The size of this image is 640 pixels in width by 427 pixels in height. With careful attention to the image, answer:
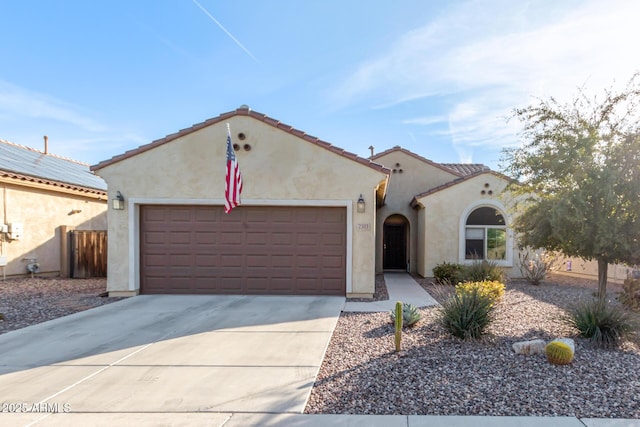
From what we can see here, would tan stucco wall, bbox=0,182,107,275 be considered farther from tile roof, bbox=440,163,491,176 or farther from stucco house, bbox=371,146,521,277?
tile roof, bbox=440,163,491,176

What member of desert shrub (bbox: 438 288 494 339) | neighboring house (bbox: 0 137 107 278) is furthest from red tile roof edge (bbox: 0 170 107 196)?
desert shrub (bbox: 438 288 494 339)

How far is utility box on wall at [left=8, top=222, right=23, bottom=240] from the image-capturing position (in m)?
13.0

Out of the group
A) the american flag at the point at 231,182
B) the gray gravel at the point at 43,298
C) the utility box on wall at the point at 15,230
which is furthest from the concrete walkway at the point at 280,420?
the utility box on wall at the point at 15,230

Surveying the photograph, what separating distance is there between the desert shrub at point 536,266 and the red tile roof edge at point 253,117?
7.20 metres

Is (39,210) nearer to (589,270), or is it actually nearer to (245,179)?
(245,179)

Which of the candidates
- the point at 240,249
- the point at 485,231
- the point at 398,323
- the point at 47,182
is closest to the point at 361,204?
the point at 240,249

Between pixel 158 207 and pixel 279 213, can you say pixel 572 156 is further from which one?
pixel 158 207

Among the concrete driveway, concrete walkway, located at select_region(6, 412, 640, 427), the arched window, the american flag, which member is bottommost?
the concrete driveway

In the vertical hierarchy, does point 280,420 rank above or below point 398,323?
below

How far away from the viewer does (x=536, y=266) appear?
13.0 metres

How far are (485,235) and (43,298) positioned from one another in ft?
48.4

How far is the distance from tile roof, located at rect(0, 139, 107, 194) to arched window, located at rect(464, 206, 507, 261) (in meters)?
15.0

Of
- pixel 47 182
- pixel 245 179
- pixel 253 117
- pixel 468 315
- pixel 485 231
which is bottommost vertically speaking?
pixel 468 315

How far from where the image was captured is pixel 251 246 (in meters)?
10.3
